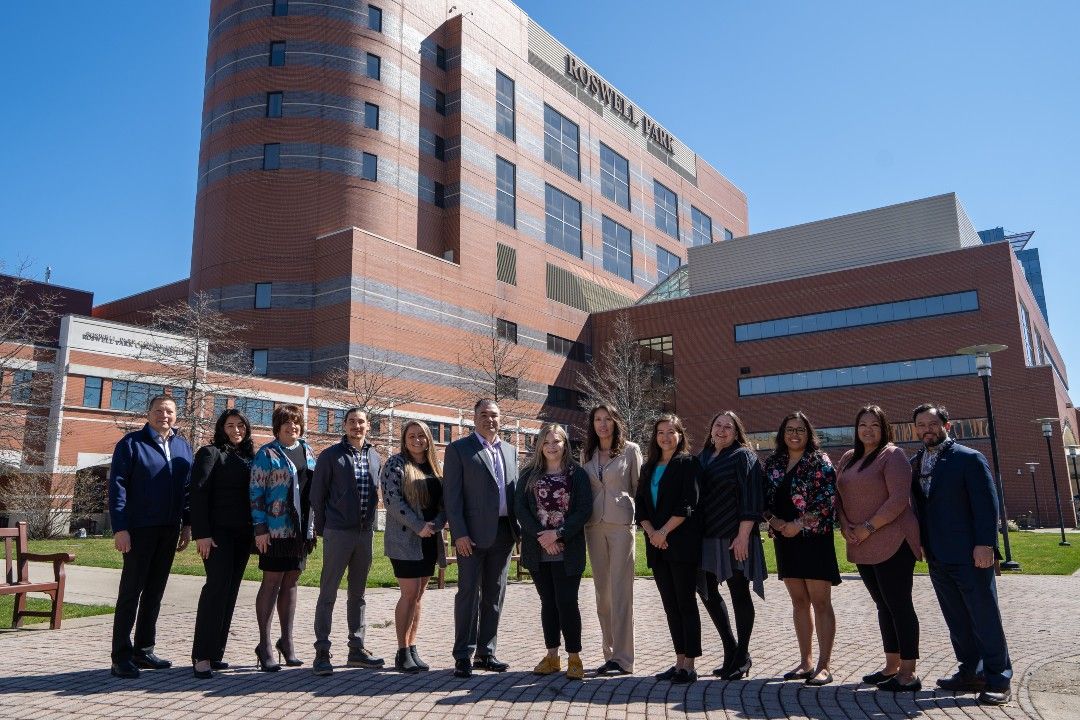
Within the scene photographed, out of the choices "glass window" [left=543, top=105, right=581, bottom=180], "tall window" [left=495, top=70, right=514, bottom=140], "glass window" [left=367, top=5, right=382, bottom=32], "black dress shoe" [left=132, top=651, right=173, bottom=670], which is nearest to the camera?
"black dress shoe" [left=132, top=651, right=173, bottom=670]

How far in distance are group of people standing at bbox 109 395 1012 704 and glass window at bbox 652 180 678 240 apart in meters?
67.8

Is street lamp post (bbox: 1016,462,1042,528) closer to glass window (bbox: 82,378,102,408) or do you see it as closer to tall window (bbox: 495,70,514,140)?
tall window (bbox: 495,70,514,140)

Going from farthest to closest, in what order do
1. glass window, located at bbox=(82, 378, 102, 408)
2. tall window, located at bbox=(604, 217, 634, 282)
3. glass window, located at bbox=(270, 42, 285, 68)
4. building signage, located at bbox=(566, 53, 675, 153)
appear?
building signage, located at bbox=(566, 53, 675, 153), tall window, located at bbox=(604, 217, 634, 282), glass window, located at bbox=(270, 42, 285, 68), glass window, located at bbox=(82, 378, 102, 408)

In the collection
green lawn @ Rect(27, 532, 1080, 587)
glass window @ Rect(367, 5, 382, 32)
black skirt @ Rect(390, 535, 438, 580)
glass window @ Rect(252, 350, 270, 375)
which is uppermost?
glass window @ Rect(367, 5, 382, 32)

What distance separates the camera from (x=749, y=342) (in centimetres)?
5088

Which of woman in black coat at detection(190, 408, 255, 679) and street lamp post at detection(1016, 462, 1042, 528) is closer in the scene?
woman in black coat at detection(190, 408, 255, 679)

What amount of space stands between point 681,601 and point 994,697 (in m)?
2.12

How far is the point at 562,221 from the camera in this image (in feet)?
197

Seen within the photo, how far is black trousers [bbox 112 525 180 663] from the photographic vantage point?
614 cm

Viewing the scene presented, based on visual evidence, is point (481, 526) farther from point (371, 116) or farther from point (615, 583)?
point (371, 116)

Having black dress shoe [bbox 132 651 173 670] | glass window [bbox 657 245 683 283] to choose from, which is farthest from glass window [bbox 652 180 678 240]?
black dress shoe [bbox 132 651 173 670]

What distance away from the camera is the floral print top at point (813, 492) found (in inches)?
233

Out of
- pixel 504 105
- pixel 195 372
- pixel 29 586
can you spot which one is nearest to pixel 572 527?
pixel 29 586

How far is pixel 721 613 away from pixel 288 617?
3547 millimetres
